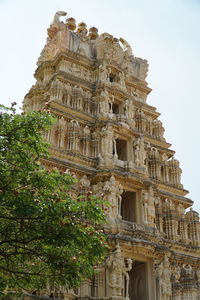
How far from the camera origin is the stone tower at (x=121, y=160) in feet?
61.5

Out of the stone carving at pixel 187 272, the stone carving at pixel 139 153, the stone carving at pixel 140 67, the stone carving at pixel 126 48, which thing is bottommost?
the stone carving at pixel 187 272

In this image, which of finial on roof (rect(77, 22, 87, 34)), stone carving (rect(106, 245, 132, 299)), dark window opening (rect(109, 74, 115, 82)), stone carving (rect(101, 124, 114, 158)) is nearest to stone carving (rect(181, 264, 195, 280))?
stone carving (rect(106, 245, 132, 299))

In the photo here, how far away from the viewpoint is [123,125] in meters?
23.8

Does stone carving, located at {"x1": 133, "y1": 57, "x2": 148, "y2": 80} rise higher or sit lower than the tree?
higher

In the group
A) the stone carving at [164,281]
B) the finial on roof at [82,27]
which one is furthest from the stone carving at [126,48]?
the stone carving at [164,281]

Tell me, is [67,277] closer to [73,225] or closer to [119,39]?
[73,225]

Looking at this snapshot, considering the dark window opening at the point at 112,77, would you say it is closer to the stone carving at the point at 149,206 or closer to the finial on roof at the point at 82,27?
the finial on roof at the point at 82,27

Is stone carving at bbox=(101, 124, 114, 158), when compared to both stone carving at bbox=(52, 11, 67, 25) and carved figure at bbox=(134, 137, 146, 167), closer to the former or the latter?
carved figure at bbox=(134, 137, 146, 167)

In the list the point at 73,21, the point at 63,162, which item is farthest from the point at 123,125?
the point at 73,21

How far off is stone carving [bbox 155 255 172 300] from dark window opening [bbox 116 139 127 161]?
7741 mm

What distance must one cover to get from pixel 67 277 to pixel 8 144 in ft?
13.0

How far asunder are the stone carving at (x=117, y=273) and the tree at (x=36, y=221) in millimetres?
5962

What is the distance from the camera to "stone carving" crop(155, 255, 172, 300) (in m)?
18.4

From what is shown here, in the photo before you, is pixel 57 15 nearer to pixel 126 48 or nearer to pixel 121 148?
pixel 126 48
